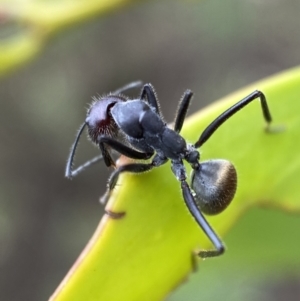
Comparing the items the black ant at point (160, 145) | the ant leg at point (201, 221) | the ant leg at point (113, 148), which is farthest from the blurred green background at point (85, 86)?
the ant leg at point (201, 221)

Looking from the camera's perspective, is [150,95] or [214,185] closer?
[214,185]

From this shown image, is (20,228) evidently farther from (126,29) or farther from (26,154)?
(126,29)

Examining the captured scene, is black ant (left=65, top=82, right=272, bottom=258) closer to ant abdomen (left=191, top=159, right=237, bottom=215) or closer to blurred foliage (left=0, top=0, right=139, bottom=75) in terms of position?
ant abdomen (left=191, top=159, right=237, bottom=215)

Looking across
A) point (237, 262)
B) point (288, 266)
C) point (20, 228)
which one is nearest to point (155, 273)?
point (237, 262)

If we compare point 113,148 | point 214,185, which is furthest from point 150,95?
point 214,185

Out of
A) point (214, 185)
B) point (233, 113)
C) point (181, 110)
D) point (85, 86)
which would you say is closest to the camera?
point (233, 113)

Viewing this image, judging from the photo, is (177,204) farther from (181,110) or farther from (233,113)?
(181,110)

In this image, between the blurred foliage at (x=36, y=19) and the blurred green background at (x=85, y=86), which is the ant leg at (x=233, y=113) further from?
the blurred green background at (x=85, y=86)
